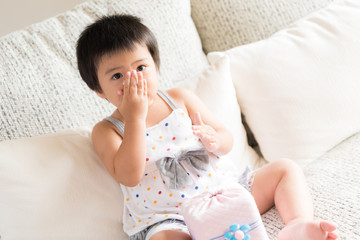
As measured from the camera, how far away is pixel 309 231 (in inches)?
34.1

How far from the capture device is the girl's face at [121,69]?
3.27 ft

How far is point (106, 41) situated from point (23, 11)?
32.7 inches

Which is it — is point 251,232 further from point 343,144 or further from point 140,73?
point 343,144

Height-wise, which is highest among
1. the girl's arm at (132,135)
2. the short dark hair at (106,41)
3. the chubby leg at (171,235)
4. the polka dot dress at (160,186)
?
the short dark hair at (106,41)

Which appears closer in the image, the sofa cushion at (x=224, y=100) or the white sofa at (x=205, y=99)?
the white sofa at (x=205, y=99)

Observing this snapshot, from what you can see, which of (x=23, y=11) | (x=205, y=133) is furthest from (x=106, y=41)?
(x=23, y=11)

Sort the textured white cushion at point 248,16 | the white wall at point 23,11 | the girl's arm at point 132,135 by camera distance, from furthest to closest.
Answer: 1. the white wall at point 23,11
2. the textured white cushion at point 248,16
3. the girl's arm at point 132,135

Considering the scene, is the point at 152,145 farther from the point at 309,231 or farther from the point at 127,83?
the point at 309,231

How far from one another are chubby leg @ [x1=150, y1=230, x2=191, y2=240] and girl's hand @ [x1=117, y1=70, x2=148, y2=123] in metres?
0.30

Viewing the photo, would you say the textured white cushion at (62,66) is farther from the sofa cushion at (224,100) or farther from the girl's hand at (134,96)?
the girl's hand at (134,96)

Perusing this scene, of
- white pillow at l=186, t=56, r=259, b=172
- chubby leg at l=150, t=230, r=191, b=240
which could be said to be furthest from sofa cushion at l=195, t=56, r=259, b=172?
chubby leg at l=150, t=230, r=191, b=240

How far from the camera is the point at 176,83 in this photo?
1.34 metres

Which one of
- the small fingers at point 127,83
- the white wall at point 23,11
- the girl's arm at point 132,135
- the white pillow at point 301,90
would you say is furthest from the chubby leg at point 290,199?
the white wall at point 23,11

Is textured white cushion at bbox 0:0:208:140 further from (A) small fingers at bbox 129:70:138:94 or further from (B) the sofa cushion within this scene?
(A) small fingers at bbox 129:70:138:94
